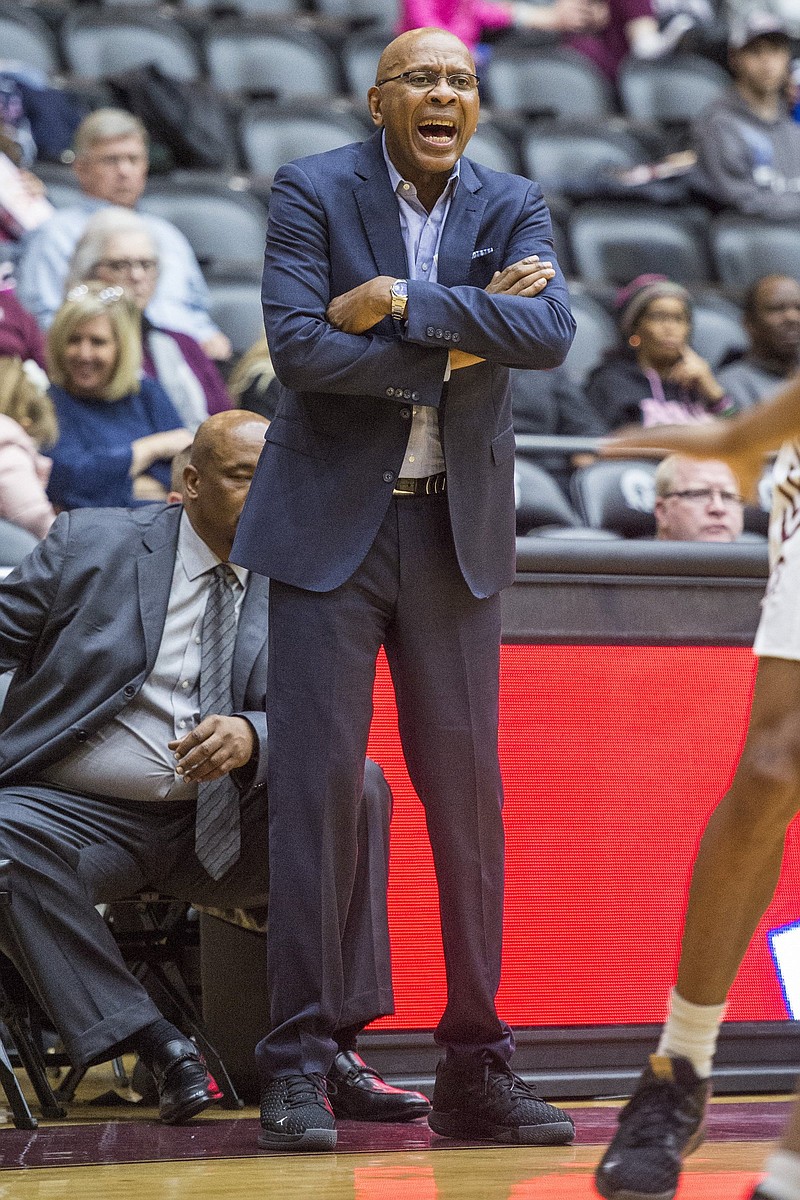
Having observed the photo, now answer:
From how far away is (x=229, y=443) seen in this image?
3.11 m

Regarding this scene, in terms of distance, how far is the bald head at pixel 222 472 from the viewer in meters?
3.12

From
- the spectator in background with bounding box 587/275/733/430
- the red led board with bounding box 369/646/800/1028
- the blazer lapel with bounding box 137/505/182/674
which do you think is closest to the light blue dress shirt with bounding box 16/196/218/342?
the spectator in background with bounding box 587/275/733/430

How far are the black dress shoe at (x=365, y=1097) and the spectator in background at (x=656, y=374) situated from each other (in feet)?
10.8

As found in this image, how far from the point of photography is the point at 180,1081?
9.16ft

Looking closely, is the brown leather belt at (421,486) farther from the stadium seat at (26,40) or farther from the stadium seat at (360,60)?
the stadium seat at (360,60)

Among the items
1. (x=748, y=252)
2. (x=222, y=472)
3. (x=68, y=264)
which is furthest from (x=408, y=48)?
(x=748, y=252)

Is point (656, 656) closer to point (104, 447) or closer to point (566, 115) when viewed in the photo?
point (104, 447)

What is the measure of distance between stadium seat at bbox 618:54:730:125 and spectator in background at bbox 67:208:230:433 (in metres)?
4.52

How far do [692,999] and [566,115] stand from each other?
7514 mm

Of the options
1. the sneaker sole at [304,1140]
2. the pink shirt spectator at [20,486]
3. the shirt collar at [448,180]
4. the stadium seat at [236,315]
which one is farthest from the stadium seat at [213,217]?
the sneaker sole at [304,1140]

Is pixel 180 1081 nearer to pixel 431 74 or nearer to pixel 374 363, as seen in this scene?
pixel 374 363

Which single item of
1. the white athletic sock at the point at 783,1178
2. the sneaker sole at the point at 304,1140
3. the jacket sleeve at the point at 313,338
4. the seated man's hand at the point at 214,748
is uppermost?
the jacket sleeve at the point at 313,338

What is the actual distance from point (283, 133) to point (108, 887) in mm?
5279

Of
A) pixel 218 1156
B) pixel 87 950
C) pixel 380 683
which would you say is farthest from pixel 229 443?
pixel 218 1156
